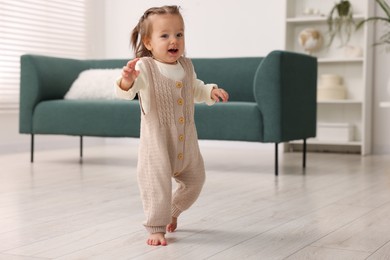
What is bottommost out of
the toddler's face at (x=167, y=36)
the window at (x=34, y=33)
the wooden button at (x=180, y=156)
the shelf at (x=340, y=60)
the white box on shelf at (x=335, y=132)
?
the white box on shelf at (x=335, y=132)

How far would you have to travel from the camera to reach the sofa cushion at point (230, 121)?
3566mm

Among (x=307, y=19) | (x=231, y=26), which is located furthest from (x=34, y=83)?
(x=307, y=19)

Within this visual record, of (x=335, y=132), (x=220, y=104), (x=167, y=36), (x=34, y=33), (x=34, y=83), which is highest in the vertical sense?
(x=34, y=33)

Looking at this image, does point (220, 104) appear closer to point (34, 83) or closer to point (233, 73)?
point (233, 73)

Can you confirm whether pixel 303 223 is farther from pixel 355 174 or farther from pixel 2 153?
pixel 2 153

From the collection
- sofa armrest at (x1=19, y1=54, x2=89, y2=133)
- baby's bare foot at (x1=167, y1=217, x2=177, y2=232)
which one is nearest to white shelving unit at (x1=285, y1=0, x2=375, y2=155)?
sofa armrest at (x1=19, y1=54, x2=89, y2=133)

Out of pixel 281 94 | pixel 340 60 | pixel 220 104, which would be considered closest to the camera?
pixel 281 94

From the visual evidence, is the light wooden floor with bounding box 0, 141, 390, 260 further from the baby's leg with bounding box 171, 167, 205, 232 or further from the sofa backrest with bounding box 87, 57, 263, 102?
the sofa backrest with bounding box 87, 57, 263, 102

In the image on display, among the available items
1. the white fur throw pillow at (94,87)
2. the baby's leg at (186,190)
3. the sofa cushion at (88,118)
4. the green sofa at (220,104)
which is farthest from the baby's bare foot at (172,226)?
the white fur throw pillow at (94,87)

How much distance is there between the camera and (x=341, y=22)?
203 inches

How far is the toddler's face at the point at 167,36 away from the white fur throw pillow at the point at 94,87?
239 cm

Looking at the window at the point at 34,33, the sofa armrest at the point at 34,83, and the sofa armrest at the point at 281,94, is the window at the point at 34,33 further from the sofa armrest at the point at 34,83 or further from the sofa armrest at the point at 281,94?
the sofa armrest at the point at 281,94

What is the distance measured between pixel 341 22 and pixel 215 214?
10.4ft

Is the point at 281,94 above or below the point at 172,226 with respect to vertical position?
above
